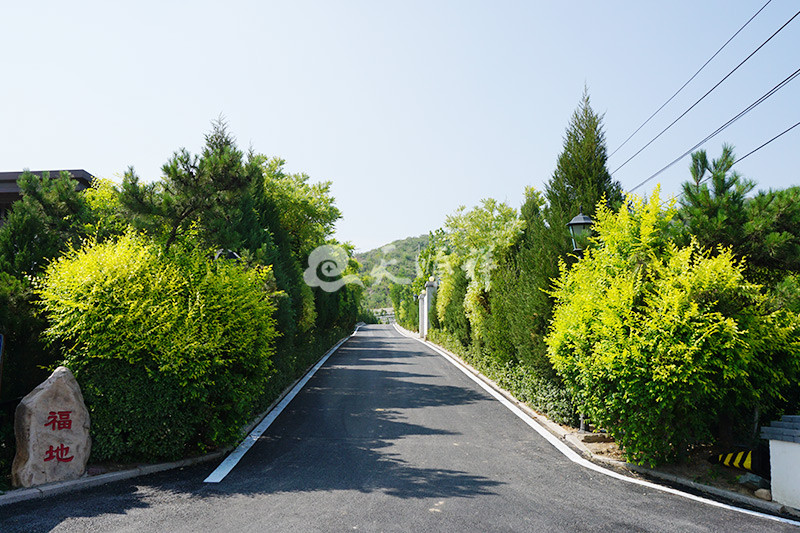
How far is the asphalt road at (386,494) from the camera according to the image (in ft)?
16.4

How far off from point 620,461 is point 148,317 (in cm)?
682

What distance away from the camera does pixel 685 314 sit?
6.21m

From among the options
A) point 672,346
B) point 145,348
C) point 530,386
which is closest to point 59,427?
point 145,348

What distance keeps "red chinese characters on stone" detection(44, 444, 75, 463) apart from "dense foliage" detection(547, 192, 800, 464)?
6.68 meters

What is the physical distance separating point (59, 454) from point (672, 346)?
752 centimetres

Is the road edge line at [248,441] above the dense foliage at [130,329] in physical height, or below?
below

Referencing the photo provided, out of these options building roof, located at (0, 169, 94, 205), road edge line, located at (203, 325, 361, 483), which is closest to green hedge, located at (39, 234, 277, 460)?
road edge line, located at (203, 325, 361, 483)

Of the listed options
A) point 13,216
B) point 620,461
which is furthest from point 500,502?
point 13,216

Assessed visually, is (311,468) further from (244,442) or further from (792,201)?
(792,201)

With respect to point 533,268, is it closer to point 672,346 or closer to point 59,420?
point 672,346

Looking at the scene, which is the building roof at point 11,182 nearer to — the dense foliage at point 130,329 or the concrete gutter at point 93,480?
the dense foliage at point 130,329

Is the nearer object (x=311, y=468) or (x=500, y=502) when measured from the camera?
(x=500, y=502)

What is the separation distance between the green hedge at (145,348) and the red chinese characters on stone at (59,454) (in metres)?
0.39

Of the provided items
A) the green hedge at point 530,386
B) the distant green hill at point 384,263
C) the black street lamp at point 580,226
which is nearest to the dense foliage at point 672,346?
the black street lamp at point 580,226
